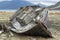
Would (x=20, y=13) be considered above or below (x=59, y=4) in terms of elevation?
above

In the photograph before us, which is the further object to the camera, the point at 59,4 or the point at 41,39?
the point at 59,4

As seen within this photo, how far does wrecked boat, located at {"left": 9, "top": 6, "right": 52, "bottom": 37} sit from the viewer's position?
486 inches

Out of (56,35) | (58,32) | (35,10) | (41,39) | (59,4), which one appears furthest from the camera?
(59,4)

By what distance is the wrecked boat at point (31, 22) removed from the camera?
1235 centimetres

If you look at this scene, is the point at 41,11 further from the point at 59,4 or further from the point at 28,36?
the point at 59,4

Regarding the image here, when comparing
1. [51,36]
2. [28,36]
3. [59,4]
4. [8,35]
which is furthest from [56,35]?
[59,4]

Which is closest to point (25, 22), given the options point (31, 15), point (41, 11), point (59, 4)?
point (31, 15)

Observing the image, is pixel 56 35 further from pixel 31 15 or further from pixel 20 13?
pixel 20 13

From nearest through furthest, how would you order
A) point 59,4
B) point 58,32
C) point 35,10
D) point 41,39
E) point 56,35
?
point 41,39
point 56,35
point 58,32
point 35,10
point 59,4

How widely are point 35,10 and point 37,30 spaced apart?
2.71 metres

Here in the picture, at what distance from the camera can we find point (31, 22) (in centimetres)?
1298

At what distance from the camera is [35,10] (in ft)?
48.9

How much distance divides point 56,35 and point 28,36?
1.51 metres

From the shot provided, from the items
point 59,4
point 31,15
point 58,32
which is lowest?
point 59,4
